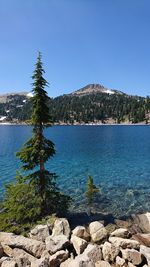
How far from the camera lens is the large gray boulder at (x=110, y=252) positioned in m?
13.9

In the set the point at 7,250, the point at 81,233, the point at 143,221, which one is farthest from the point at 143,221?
the point at 7,250

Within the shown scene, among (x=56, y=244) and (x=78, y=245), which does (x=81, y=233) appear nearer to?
(x=78, y=245)

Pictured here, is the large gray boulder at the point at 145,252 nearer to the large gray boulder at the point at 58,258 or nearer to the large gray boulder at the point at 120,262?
the large gray boulder at the point at 120,262

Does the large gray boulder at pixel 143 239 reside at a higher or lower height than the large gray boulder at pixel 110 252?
lower

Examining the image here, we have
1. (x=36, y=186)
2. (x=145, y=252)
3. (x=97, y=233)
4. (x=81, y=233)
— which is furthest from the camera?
(x=36, y=186)

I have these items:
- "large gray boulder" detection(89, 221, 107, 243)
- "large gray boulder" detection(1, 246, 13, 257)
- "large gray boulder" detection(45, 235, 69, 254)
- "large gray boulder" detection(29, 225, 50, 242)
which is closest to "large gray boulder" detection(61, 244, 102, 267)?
"large gray boulder" detection(45, 235, 69, 254)

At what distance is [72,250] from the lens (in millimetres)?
15281

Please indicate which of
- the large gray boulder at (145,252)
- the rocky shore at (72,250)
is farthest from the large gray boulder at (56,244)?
the large gray boulder at (145,252)

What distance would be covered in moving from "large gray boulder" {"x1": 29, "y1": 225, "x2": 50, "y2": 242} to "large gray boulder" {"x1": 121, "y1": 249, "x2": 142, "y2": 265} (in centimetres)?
567

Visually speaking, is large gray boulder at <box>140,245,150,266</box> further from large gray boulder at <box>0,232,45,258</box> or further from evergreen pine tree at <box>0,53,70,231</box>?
evergreen pine tree at <box>0,53,70,231</box>

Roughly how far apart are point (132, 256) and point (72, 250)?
3.74m

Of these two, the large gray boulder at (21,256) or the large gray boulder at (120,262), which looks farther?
the large gray boulder at (120,262)

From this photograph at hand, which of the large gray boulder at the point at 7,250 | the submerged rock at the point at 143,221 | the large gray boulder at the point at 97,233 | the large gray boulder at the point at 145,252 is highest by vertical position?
the large gray boulder at the point at 145,252

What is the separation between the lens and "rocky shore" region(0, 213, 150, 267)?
1290 centimetres
